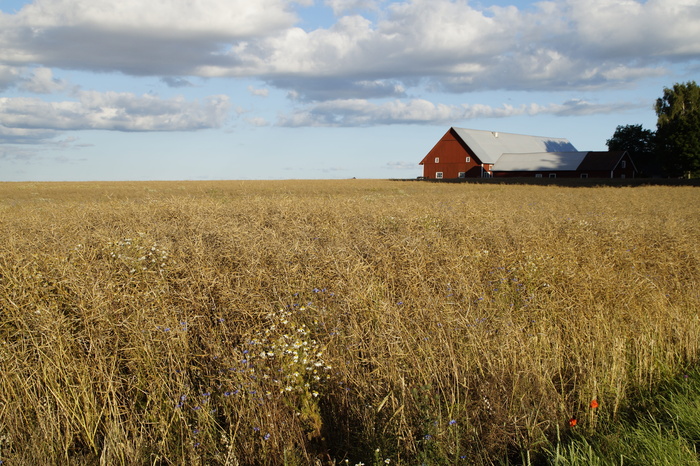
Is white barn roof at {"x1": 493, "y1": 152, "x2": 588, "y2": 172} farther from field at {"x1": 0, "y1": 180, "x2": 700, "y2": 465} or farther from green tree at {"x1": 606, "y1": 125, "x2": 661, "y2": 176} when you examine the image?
field at {"x1": 0, "y1": 180, "x2": 700, "y2": 465}

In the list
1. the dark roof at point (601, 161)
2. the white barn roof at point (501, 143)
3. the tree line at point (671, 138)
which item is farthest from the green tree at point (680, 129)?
the white barn roof at point (501, 143)

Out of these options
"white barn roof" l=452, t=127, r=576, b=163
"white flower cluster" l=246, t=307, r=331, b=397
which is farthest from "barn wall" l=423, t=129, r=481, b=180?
"white flower cluster" l=246, t=307, r=331, b=397

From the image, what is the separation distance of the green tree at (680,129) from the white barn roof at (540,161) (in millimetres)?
8535

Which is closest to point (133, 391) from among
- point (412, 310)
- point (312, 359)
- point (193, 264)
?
point (312, 359)

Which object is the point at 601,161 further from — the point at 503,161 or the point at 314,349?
the point at 314,349

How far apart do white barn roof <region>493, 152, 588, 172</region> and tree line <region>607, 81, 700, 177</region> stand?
8.06m

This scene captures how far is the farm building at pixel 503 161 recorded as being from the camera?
57.8 metres

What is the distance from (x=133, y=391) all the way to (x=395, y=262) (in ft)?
11.4

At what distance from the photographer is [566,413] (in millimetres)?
4047

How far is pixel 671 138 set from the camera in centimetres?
4984

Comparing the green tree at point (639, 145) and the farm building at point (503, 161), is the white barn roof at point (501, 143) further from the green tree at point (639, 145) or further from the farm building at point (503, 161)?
the green tree at point (639, 145)

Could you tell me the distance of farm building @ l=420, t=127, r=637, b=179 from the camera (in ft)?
190

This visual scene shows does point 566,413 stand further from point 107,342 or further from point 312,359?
point 107,342

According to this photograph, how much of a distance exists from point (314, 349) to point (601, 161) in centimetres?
6091
